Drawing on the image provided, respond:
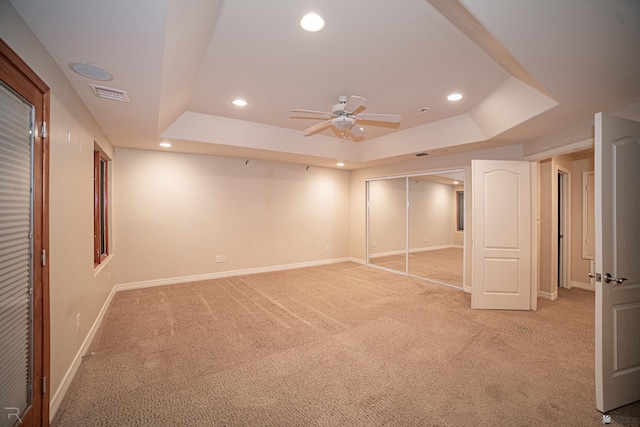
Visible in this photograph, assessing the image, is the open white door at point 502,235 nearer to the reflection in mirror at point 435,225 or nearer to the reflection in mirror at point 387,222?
the reflection in mirror at point 435,225

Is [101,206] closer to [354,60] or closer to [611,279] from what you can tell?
[354,60]

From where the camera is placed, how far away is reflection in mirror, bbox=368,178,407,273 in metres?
6.88

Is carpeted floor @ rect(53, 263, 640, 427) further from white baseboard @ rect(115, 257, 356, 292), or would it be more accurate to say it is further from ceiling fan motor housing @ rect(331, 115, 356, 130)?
ceiling fan motor housing @ rect(331, 115, 356, 130)

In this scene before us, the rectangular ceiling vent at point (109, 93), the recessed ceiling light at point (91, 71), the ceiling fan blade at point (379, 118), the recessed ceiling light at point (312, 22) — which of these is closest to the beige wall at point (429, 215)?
the ceiling fan blade at point (379, 118)

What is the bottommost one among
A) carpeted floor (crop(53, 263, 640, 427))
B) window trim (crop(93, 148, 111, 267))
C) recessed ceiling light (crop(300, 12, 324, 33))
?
carpeted floor (crop(53, 263, 640, 427))

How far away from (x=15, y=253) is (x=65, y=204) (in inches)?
33.3

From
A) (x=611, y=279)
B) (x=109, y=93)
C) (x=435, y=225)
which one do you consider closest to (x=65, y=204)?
(x=109, y=93)

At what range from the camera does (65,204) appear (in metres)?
2.27

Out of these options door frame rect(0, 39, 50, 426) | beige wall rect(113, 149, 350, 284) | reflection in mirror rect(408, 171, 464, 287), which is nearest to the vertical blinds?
door frame rect(0, 39, 50, 426)

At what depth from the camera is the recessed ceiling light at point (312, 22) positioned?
202cm

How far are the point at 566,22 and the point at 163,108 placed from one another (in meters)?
3.39

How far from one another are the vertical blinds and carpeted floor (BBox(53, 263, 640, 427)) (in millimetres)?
566

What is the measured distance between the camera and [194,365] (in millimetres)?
2535

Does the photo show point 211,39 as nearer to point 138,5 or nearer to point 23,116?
point 138,5
